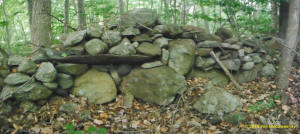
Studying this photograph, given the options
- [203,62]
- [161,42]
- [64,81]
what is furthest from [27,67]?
[203,62]

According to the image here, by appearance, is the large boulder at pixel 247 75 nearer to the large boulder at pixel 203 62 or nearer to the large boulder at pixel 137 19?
the large boulder at pixel 203 62

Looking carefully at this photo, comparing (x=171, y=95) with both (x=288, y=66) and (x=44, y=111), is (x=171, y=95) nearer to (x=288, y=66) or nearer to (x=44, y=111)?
(x=44, y=111)

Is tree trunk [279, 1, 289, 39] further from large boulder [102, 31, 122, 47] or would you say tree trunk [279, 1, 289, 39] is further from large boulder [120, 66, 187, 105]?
large boulder [102, 31, 122, 47]

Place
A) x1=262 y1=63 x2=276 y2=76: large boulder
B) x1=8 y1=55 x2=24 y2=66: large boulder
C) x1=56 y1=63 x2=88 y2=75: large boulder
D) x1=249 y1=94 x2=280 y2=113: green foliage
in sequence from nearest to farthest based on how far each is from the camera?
x1=8 y1=55 x2=24 y2=66: large boulder → x1=249 y1=94 x2=280 y2=113: green foliage → x1=56 y1=63 x2=88 y2=75: large boulder → x1=262 y1=63 x2=276 y2=76: large boulder

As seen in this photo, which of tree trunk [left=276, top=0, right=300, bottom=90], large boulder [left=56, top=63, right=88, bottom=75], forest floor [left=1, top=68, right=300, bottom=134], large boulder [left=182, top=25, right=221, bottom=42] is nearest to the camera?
forest floor [left=1, top=68, right=300, bottom=134]

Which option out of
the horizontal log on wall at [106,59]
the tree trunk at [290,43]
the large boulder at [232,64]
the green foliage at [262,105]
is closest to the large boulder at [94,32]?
the horizontal log on wall at [106,59]

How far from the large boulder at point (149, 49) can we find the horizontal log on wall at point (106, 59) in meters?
0.12

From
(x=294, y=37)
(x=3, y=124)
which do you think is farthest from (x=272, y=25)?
(x=3, y=124)

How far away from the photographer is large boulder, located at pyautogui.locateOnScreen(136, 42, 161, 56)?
421cm

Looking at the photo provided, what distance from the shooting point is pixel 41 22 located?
15.8ft

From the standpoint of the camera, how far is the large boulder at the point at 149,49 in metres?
4.21

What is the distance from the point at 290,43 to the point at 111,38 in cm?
414

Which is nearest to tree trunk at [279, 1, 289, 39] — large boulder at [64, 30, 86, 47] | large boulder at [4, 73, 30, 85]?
large boulder at [64, 30, 86, 47]

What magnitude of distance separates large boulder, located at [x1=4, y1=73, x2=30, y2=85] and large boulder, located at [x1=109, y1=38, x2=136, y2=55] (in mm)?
1712
